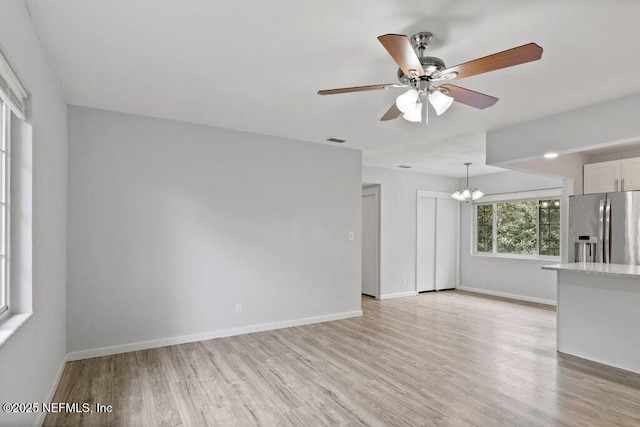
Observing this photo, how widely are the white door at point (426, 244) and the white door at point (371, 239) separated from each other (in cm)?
102

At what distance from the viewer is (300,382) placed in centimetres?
303

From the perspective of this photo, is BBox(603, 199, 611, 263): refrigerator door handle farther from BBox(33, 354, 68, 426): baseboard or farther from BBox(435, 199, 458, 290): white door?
BBox(33, 354, 68, 426): baseboard

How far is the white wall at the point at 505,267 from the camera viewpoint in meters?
6.35

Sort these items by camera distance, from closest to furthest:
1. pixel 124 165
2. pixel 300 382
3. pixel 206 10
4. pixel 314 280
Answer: pixel 206 10
pixel 300 382
pixel 124 165
pixel 314 280

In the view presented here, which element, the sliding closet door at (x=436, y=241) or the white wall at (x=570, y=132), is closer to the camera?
the white wall at (x=570, y=132)

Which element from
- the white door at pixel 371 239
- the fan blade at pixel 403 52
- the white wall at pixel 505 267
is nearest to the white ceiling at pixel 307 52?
the fan blade at pixel 403 52

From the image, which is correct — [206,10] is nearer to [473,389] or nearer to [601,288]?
[473,389]

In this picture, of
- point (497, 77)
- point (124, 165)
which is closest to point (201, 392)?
point (124, 165)

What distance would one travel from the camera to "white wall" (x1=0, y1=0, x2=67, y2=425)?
1.82 m

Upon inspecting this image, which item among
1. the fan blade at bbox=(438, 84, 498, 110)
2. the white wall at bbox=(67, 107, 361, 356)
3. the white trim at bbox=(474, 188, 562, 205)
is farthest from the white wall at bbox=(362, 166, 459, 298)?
A: the fan blade at bbox=(438, 84, 498, 110)

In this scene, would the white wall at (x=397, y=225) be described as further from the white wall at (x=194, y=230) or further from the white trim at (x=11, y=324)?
the white trim at (x=11, y=324)

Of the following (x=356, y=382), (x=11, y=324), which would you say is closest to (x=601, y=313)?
(x=356, y=382)

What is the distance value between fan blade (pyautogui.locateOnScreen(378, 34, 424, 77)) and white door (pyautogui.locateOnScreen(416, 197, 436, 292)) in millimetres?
5516

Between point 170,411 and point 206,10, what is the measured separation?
2.67 metres
